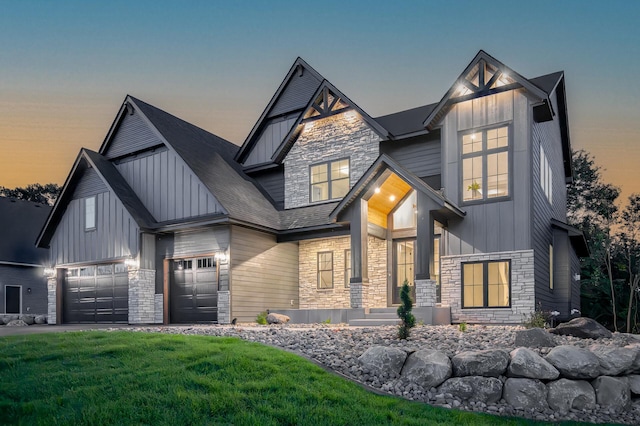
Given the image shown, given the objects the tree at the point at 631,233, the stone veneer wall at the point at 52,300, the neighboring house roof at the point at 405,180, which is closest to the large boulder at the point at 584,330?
the neighboring house roof at the point at 405,180

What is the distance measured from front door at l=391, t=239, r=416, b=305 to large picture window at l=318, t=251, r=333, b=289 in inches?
104

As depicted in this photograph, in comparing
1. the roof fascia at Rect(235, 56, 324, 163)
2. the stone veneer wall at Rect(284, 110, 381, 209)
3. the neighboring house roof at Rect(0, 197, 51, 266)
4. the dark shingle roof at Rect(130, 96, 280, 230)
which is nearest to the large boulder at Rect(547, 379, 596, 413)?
the dark shingle roof at Rect(130, 96, 280, 230)

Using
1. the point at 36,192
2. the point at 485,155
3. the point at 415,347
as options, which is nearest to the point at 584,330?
the point at 415,347

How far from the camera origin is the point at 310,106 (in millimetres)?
19391

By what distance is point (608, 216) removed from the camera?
2694 cm

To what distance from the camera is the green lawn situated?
20.5ft

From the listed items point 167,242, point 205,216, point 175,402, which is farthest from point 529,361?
point 167,242

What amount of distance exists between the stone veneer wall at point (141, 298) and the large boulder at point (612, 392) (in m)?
14.6

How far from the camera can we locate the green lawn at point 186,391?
6.26 m

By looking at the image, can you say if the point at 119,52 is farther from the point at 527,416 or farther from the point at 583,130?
the point at 583,130

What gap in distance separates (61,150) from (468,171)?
23.6 m

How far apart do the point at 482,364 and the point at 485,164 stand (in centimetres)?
844

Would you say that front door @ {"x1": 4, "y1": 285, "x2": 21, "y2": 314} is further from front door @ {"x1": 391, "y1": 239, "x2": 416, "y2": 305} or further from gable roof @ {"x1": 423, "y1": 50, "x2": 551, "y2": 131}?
gable roof @ {"x1": 423, "y1": 50, "x2": 551, "y2": 131}

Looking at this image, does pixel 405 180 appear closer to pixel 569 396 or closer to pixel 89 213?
pixel 569 396
